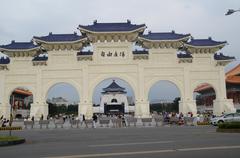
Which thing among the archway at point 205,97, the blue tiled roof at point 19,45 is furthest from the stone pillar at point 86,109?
the archway at point 205,97

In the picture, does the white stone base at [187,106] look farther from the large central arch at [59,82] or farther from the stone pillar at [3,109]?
the stone pillar at [3,109]

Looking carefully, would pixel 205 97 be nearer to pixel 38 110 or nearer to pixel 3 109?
pixel 38 110

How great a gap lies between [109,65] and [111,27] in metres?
4.05

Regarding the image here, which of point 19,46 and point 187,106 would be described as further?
point 19,46

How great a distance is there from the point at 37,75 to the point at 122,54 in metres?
9.15

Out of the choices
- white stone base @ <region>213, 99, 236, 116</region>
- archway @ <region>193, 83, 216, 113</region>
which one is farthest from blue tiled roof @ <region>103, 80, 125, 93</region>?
white stone base @ <region>213, 99, 236, 116</region>

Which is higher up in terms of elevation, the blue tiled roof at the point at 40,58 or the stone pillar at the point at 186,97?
the blue tiled roof at the point at 40,58

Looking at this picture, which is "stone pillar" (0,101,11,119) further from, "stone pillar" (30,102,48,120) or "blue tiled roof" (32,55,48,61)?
"blue tiled roof" (32,55,48,61)

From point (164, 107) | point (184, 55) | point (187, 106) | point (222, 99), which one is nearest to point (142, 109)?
point (187, 106)

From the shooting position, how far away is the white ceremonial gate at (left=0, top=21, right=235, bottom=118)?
1491 inches

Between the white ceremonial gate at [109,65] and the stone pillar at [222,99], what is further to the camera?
the stone pillar at [222,99]

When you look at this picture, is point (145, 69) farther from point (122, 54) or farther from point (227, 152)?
point (227, 152)

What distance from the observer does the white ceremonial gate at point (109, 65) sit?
37.9 m

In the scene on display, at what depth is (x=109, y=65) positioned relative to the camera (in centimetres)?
3791
